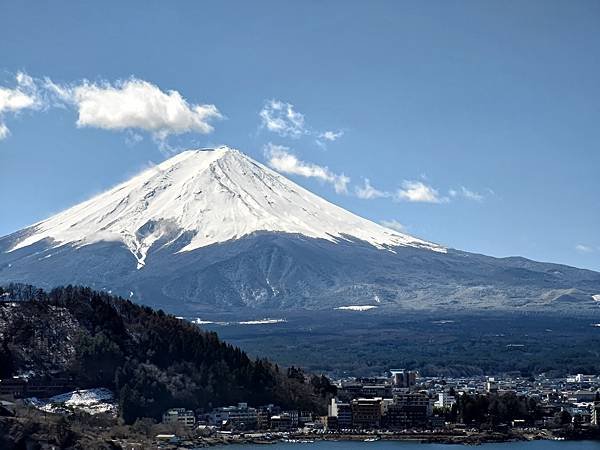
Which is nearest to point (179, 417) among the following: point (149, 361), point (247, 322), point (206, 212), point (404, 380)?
point (149, 361)

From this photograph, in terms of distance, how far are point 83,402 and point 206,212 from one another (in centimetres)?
10894

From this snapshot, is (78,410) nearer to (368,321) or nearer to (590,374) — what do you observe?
(590,374)

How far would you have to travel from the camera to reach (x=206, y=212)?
512 ft

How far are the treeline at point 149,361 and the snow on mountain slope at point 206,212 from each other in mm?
90419

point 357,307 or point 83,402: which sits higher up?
point 357,307

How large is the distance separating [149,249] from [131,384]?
10170 centimetres

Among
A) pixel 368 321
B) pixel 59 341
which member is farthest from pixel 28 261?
pixel 59 341

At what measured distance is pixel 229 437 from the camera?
157ft

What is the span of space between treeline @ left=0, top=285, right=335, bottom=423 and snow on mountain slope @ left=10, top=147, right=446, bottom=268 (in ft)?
297

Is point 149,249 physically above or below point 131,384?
above

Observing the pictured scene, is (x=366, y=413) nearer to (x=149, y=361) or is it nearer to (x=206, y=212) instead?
(x=149, y=361)

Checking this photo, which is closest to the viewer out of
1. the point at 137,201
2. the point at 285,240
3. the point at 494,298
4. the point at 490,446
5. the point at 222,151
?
the point at 490,446

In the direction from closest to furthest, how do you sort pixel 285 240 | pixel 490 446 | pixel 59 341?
pixel 490 446 → pixel 59 341 → pixel 285 240

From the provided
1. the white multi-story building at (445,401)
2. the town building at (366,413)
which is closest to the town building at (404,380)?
the white multi-story building at (445,401)
